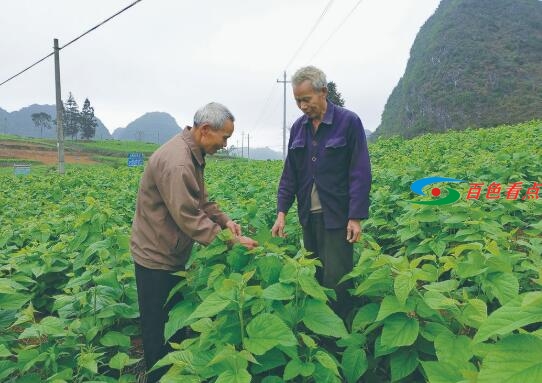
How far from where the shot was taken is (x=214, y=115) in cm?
288

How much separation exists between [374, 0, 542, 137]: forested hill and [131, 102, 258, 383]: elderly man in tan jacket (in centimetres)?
5874

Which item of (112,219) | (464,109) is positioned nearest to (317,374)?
(112,219)

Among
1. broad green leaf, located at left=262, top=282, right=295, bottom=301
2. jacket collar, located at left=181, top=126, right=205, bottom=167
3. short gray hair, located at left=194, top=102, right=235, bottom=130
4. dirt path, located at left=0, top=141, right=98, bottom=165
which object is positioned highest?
dirt path, located at left=0, top=141, right=98, bottom=165

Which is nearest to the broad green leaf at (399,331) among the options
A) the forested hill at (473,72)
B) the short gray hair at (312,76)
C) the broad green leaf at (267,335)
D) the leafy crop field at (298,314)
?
the leafy crop field at (298,314)

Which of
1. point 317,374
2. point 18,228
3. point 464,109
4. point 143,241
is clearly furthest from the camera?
point 464,109

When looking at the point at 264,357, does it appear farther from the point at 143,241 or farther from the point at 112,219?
the point at 112,219

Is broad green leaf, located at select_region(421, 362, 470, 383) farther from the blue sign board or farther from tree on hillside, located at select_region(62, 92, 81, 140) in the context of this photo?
tree on hillside, located at select_region(62, 92, 81, 140)

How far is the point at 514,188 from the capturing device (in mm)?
5398

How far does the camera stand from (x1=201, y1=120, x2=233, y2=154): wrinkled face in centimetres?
290

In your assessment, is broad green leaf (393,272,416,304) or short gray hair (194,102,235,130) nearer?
broad green leaf (393,272,416,304)

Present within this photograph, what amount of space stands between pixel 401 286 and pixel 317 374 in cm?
63

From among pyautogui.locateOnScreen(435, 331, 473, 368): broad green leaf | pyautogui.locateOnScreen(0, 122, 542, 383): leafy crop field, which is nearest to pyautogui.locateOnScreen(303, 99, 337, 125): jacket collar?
pyautogui.locateOnScreen(0, 122, 542, 383): leafy crop field

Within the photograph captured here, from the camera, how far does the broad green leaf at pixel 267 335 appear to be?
6.13ft

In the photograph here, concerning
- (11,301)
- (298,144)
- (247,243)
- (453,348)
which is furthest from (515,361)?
(11,301)
